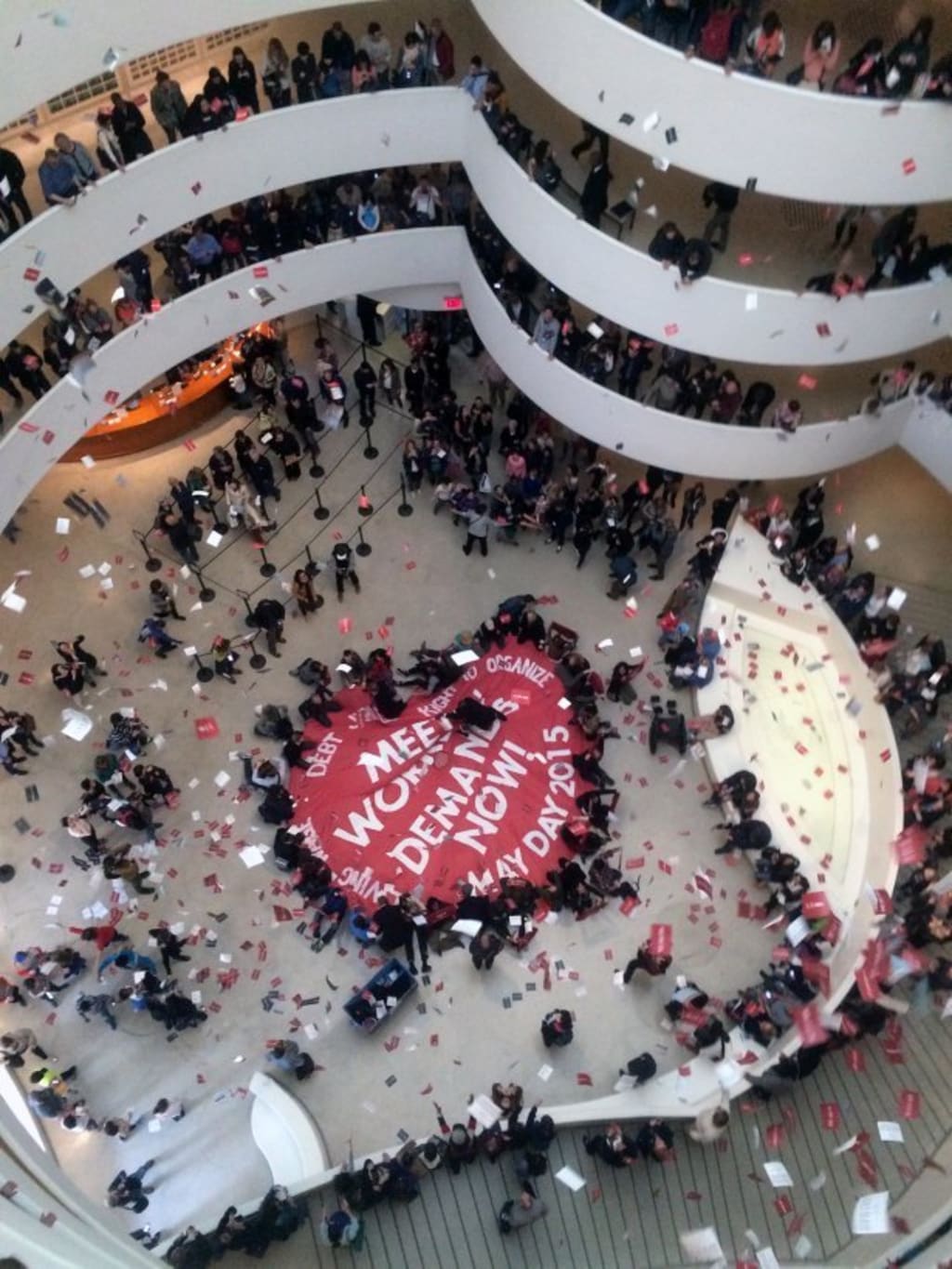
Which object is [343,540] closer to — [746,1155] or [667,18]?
[667,18]

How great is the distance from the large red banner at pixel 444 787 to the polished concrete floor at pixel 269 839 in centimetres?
80

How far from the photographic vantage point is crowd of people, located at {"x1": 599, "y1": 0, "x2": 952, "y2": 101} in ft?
35.2

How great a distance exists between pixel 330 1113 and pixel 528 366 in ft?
32.3

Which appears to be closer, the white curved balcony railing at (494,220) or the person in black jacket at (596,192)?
the white curved balcony railing at (494,220)

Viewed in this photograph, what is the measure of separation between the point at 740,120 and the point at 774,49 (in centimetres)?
81

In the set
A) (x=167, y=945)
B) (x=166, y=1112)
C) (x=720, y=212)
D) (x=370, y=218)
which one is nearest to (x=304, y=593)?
(x=167, y=945)

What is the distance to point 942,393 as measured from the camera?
14227 millimetres

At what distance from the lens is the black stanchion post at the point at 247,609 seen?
51.8 ft

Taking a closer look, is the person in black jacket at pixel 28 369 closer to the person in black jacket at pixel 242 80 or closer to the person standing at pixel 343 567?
the person in black jacket at pixel 242 80

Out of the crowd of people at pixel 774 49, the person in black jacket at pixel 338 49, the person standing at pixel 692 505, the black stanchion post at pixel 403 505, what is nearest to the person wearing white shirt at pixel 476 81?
the person in black jacket at pixel 338 49

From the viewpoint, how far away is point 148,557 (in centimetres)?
1662

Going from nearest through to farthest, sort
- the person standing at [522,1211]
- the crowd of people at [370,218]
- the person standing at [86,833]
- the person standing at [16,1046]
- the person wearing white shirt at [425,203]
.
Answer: the person standing at [522,1211] < the person standing at [16,1046] < the crowd of people at [370,218] < the person standing at [86,833] < the person wearing white shirt at [425,203]

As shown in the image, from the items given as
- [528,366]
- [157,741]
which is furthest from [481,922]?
[528,366]

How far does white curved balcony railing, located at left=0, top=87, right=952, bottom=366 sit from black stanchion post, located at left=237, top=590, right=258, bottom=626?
4.84 m
